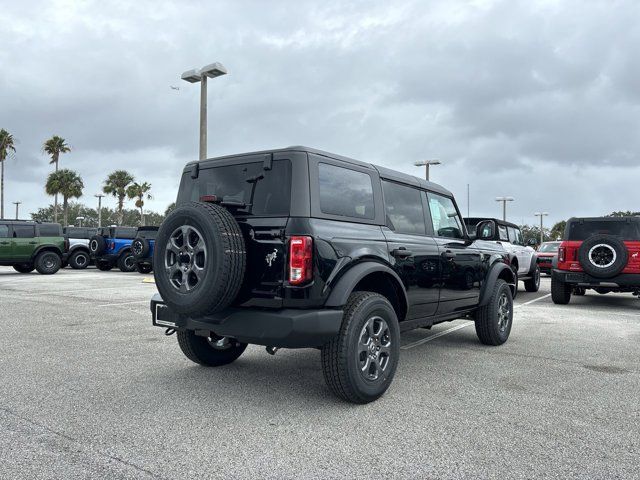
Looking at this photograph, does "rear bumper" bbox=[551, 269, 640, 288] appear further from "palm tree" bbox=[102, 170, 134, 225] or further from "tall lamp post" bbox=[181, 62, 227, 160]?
"palm tree" bbox=[102, 170, 134, 225]

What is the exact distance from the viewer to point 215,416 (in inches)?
138

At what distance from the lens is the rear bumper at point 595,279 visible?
9.23 meters

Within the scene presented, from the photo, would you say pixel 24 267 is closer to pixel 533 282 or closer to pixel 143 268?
pixel 143 268

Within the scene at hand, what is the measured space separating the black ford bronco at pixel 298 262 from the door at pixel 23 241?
16036 mm

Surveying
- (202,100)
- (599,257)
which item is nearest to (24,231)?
(202,100)

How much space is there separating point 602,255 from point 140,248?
14.6 m

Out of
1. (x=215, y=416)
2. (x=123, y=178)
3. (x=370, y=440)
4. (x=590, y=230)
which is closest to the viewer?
(x=370, y=440)

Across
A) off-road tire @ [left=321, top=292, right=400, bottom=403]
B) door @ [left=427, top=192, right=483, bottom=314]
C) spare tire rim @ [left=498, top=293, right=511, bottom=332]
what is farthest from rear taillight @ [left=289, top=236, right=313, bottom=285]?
spare tire rim @ [left=498, top=293, right=511, bottom=332]

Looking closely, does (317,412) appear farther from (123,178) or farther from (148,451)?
(123,178)

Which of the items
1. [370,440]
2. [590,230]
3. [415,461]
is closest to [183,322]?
[370,440]

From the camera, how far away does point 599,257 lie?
946cm

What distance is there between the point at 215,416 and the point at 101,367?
6.16 feet

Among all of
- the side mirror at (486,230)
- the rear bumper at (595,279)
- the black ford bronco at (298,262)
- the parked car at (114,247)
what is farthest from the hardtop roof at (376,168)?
the parked car at (114,247)

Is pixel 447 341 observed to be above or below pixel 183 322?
below
